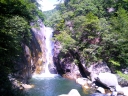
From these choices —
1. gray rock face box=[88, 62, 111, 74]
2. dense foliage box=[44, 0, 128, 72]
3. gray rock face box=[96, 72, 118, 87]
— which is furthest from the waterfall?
gray rock face box=[96, 72, 118, 87]

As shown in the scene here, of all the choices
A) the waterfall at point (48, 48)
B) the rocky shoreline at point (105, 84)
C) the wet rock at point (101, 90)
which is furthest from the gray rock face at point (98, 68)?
the waterfall at point (48, 48)

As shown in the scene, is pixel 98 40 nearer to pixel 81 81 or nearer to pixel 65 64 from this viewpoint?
pixel 65 64

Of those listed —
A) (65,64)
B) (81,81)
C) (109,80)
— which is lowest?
(81,81)

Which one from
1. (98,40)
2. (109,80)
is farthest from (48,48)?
(109,80)

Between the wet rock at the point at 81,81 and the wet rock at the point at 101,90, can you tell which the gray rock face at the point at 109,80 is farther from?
the wet rock at the point at 81,81

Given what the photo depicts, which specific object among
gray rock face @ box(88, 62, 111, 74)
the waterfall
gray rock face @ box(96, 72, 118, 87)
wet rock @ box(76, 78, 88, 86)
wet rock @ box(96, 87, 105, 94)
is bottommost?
wet rock @ box(96, 87, 105, 94)

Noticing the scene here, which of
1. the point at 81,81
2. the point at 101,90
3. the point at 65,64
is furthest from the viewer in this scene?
the point at 65,64

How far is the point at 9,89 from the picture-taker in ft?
30.3

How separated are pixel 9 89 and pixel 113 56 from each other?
49.6 feet

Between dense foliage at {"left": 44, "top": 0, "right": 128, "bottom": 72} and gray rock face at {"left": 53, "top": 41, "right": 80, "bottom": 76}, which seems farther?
gray rock face at {"left": 53, "top": 41, "right": 80, "bottom": 76}

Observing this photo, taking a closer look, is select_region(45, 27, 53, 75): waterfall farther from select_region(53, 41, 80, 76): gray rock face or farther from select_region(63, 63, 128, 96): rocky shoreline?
select_region(63, 63, 128, 96): rocky shoreline

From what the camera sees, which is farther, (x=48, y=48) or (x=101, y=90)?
(x=48, y=48)

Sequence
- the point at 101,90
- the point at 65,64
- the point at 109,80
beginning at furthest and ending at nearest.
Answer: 1. the point at 65,64
2. the point at 109,80
3. the point at 101,90

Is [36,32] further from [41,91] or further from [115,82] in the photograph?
[115,82]
